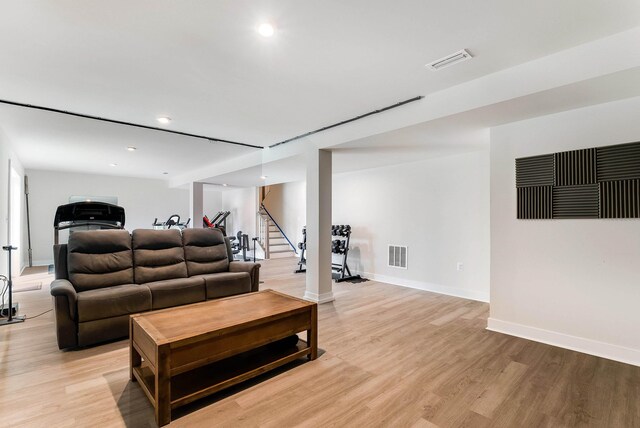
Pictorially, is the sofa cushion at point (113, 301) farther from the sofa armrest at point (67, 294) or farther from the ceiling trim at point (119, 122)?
the ceiling trim at point (119, 122)

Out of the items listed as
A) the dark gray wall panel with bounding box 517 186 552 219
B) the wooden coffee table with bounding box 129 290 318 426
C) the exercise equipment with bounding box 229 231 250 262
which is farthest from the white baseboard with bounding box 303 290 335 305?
the exercise equipment with bounding box 229 231 250 262

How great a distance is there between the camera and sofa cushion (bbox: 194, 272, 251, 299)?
12.7ft

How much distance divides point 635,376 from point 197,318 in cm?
346

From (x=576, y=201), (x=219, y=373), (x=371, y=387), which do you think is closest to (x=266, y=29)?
(x=219, y=373)

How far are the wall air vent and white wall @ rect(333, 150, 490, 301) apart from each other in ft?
0.27

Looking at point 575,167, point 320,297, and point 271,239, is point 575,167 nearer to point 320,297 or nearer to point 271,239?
point 320,297

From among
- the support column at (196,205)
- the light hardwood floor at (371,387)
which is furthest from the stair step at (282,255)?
the light hardwood floor at (371,387)

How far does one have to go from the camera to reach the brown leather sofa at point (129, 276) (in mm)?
2869

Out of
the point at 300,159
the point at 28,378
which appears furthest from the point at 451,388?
the point at 300,159

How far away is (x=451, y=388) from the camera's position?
7.28 feet

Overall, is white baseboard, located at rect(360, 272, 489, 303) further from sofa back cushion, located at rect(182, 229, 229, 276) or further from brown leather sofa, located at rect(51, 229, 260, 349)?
Answer: sofa back cushion, located at rect(182, 229, 229, 276)

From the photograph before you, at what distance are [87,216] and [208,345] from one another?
3.80 m

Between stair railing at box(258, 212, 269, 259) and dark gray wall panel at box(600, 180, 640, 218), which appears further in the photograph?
stair railing at box(258, 212, 269, 259)

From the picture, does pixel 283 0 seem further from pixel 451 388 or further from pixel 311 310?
pixel 451 388
